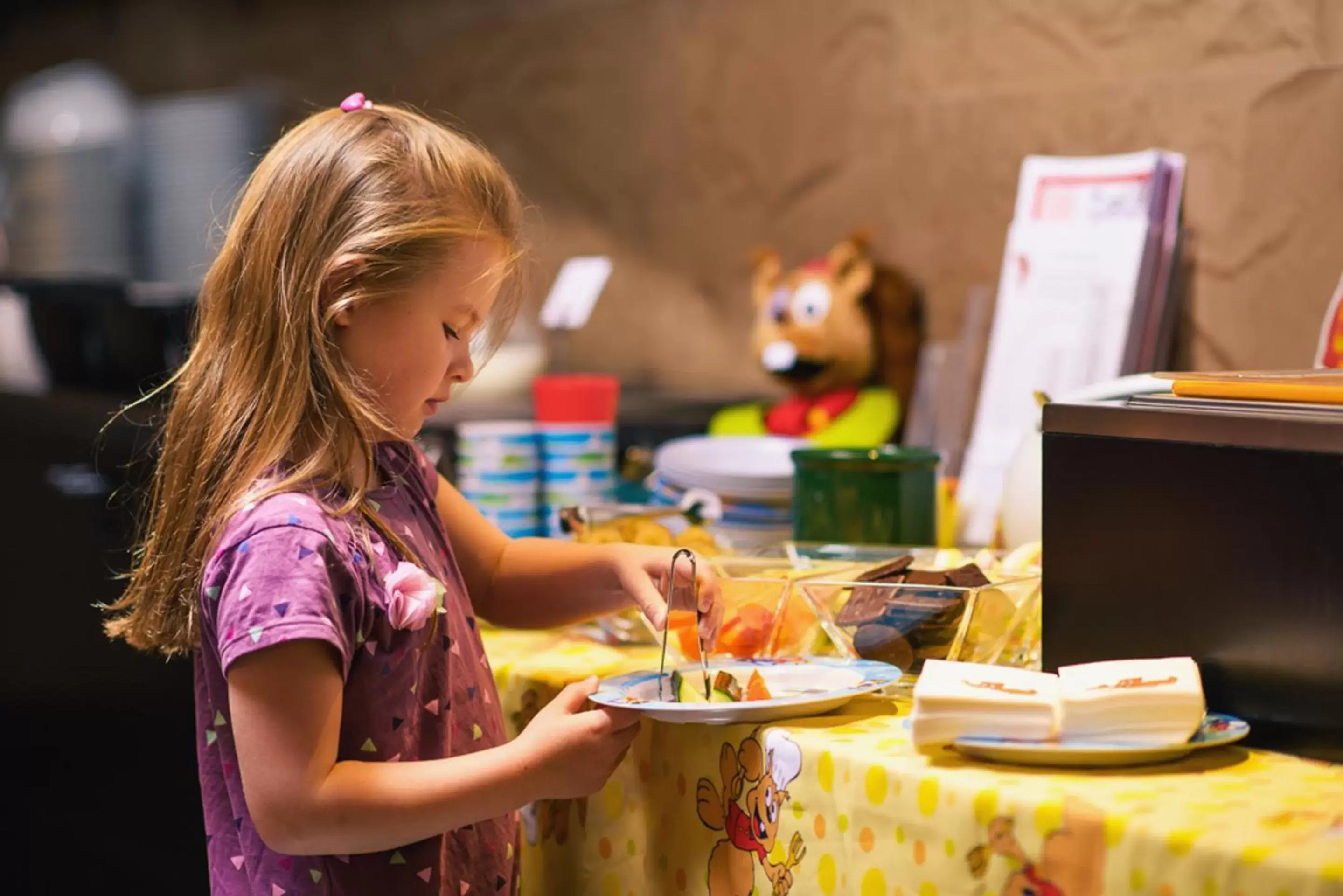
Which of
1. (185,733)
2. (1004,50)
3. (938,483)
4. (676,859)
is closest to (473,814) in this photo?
(676,859)

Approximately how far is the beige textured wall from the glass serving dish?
674 millimetres

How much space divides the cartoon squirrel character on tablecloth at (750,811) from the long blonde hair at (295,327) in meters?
0.29

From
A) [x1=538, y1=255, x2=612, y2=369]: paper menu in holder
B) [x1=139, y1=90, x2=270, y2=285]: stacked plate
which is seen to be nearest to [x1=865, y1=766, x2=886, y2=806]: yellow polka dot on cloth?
[x1=538, y1=255, x2=612, y2=369]: paper menu in holder

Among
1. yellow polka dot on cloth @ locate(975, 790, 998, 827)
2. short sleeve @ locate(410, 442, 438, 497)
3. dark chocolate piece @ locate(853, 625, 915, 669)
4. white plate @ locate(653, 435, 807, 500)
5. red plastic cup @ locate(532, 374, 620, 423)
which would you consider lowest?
yellow polka dot on cloth @ locate(975, 790, 998, 827)

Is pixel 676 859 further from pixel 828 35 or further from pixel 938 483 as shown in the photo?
pixel 828 35

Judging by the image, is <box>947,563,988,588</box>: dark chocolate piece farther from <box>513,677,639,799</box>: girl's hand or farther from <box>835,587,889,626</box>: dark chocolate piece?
<box>513,677,639,799</box>: girl's hand

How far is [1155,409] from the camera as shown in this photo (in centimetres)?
100

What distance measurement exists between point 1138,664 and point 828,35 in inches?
59.0

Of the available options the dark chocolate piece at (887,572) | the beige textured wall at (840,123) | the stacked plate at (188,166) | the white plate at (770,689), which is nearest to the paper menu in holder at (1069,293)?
the beige textured wall at (840,123)

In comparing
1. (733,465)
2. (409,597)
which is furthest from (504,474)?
→ (409,597)

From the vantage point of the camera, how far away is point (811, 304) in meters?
2.07

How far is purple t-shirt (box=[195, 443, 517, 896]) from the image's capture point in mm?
928

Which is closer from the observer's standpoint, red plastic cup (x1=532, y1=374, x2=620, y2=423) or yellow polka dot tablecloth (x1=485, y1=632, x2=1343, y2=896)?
yellow polka dot tablecloth (x1=485, y1=632, x2=1343, y2=896)

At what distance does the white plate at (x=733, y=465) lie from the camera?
5.63 feet
